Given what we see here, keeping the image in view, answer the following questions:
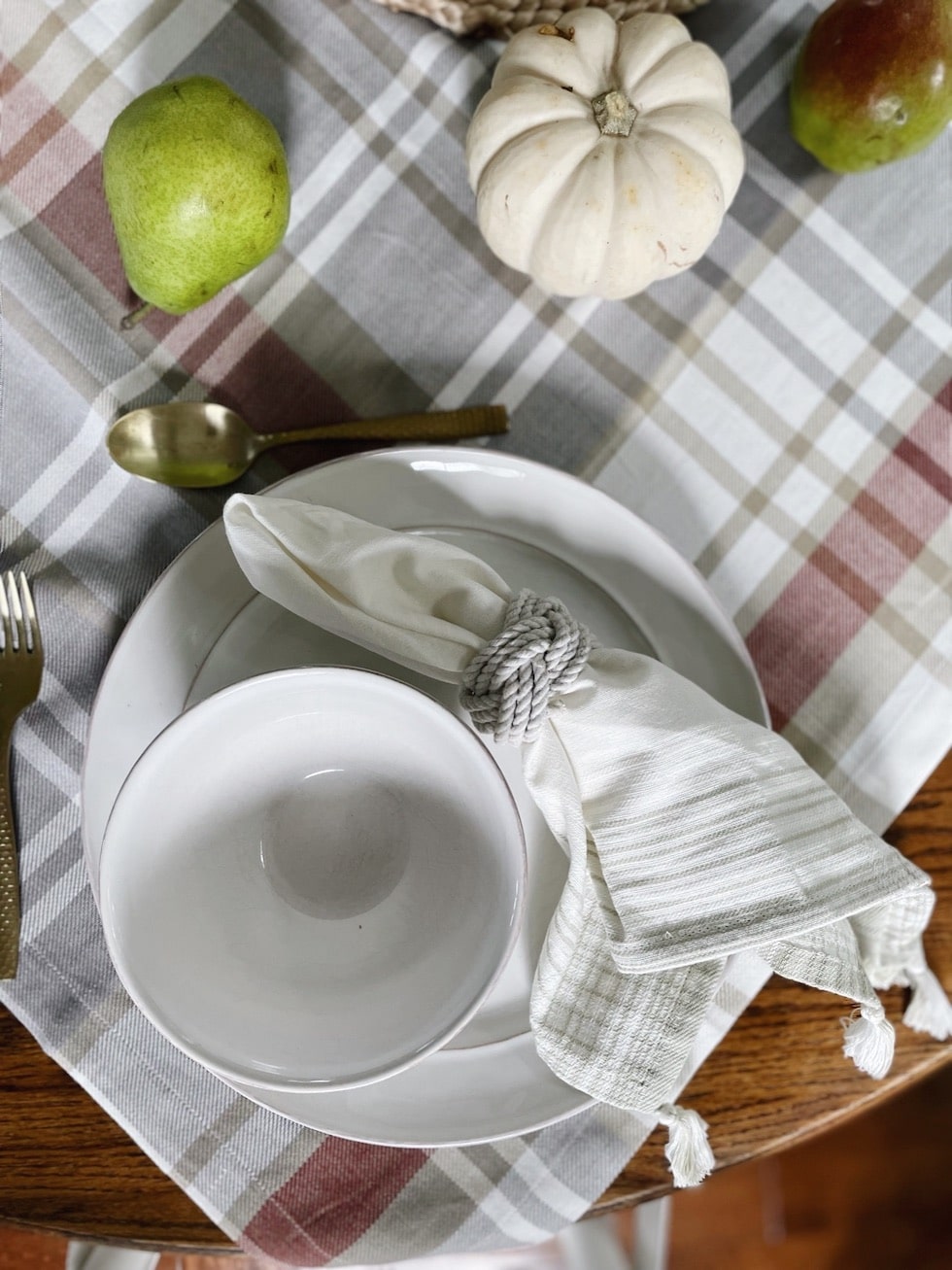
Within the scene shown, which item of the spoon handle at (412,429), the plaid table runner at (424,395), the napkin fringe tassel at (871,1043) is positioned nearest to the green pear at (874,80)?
the plaid table runner at (424,395)

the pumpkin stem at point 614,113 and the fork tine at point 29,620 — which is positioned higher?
the pumpkin stem at point 614,113

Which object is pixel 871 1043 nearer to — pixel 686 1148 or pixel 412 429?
pixel 686 1148

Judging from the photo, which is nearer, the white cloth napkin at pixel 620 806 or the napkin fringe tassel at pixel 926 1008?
the white cloth napkin at pixel 620 806

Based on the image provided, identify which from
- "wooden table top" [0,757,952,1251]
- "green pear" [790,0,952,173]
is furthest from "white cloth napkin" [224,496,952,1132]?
"green pear" [790,0,952,173]

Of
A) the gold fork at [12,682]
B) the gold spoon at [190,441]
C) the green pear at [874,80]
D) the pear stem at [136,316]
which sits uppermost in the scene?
the green pear at [874,80]

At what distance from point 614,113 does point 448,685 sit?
1.24 feet

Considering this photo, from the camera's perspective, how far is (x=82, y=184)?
2.30 feet

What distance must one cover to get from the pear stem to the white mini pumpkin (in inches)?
9.7

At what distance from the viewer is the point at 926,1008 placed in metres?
0.71

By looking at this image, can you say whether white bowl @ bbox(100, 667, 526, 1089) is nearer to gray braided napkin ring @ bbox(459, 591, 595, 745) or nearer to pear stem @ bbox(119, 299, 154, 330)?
gray braided napkin ring @ bbox(459, 591, 595, 745)

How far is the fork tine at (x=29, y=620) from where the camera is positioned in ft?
2.19

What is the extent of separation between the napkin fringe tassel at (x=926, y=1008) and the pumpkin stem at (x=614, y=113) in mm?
609

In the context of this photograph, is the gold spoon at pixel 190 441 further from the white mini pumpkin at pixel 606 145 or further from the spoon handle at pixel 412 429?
the white mini pumpkin at pixel 606 145

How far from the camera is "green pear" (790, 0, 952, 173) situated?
2.14 feet
